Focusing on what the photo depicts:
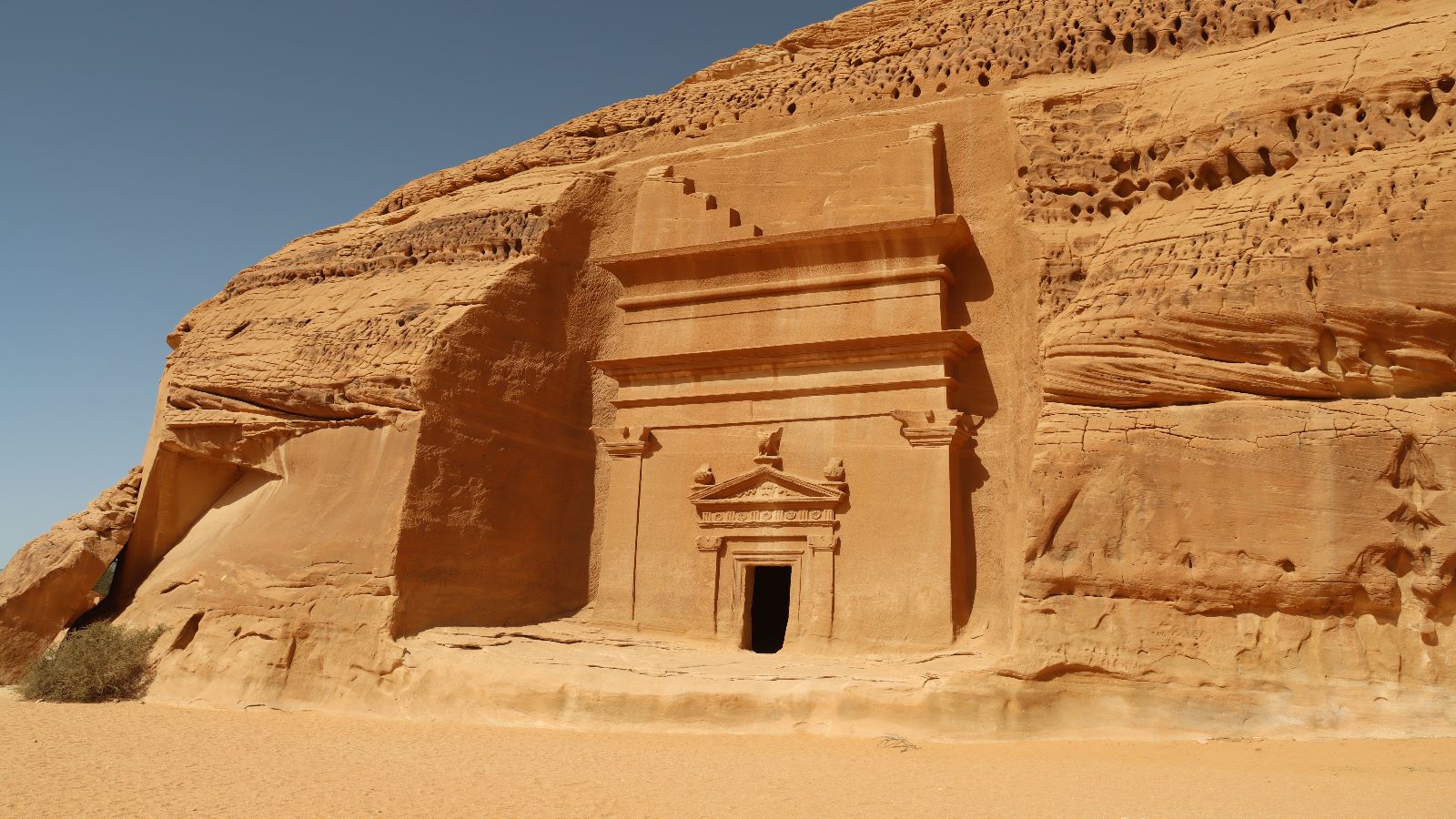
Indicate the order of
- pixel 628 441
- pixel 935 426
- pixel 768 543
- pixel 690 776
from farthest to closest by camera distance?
pixel 628 441
pixel 768 543
pixel 935 426
pixel 690 776

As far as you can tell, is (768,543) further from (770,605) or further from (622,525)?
(770,605)

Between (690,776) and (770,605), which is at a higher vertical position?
(770,605)

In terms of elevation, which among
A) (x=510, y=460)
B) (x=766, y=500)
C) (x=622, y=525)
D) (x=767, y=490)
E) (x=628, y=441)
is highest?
(x=628, y=441)

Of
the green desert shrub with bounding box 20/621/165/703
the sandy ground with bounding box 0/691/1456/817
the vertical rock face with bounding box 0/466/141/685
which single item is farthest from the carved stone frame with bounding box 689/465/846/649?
the vertical rock face with bounding box 0/466/141/685

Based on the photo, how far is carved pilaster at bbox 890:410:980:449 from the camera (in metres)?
11.6

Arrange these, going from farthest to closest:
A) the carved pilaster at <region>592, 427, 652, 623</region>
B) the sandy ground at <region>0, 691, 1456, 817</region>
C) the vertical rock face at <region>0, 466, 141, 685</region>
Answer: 1. the vertical rock face at <region>0, 466, 141, 685</region>
2. the carved pilaster at <region>592, 427, 652, 623</region>
3. the sandy ground at <region>0, 691, 1456, 817</region>

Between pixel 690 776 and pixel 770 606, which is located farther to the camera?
pixel 770 606

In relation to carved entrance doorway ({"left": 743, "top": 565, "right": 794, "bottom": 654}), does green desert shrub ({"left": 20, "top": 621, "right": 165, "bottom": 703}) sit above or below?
below

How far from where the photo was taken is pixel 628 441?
13.5 metres

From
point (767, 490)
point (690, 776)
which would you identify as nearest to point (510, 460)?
point (767, 490)

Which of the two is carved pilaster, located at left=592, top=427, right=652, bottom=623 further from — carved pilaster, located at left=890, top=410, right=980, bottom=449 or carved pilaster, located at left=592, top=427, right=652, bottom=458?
carved pilaster, located at left=890, top=410, right=980, bottom=449

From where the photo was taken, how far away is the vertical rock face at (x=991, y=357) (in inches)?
354

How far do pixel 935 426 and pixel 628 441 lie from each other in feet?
13.5

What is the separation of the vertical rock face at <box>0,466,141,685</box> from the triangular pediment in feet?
27.3
